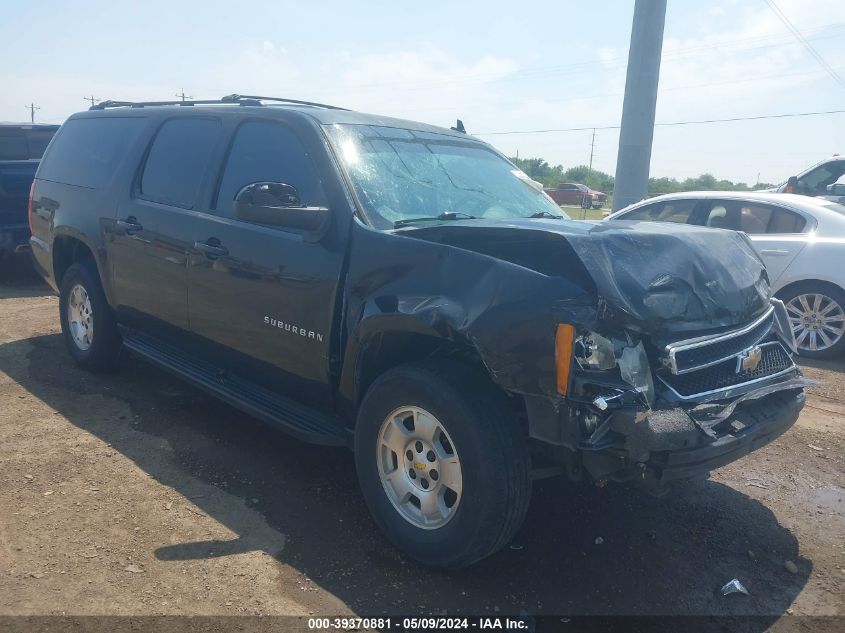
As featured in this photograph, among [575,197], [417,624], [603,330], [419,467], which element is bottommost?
[417,624]

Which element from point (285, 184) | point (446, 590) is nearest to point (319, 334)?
point (285, 184)

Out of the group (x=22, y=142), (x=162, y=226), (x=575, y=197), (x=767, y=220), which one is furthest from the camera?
(x=575, y=197)

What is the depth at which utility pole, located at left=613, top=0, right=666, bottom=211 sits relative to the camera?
1323 cm

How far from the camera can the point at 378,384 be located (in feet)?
10.7

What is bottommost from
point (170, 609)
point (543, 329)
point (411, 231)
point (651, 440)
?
point (170, 609)

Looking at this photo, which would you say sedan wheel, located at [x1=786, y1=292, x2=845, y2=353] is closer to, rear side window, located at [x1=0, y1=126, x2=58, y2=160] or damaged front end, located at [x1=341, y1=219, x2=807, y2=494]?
damaged front end, located at [x1=341, y1=219, x2=807, y2=494]

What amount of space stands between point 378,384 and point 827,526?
2480mm

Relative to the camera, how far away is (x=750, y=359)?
3287 millimetres

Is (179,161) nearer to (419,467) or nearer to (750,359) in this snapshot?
(419,467)

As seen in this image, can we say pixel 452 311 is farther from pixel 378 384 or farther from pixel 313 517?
pixel 313 517

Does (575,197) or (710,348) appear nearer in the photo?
(710,348)

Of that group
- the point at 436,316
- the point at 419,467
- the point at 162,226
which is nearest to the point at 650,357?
the point at 436,316

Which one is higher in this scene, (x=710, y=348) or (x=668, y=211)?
(x=668, y=211)

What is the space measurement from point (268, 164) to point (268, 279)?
0.71 m
